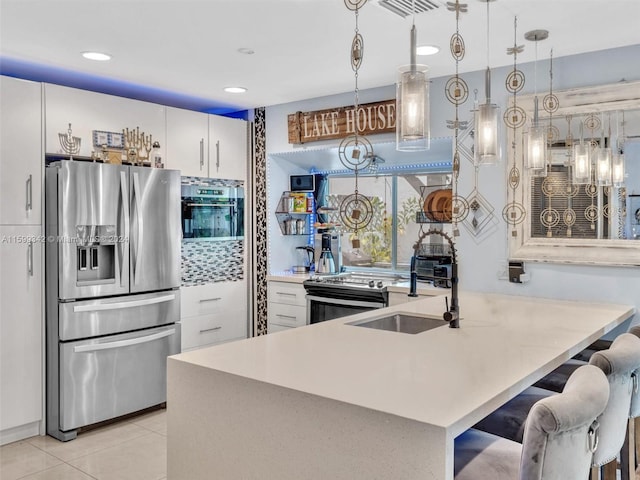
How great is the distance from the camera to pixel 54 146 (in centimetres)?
367

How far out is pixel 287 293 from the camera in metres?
4.77

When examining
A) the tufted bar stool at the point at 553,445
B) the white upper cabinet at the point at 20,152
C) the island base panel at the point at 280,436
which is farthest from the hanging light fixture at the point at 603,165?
the white upper cabinet at the point at 20,152

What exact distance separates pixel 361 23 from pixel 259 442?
2185mm

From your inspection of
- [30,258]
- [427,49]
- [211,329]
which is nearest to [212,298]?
[211,329]

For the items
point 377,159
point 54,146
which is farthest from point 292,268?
point 54,146

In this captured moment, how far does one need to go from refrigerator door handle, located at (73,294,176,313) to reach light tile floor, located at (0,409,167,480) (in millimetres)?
851

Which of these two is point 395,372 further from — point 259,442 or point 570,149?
point 570,149

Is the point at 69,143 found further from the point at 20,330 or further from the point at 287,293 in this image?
the point at 287,293

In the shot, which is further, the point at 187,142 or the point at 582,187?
the point at 187,142

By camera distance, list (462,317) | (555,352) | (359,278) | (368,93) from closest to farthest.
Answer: (555,352)
(462,317)
(368,93)
(359,278)

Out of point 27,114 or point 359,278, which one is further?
point 359,278

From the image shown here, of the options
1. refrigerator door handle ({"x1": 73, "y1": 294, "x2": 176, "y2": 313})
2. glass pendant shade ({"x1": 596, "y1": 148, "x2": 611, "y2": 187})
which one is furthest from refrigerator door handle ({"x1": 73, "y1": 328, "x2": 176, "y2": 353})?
glass pendant shade ({"x1": 596, "y1": 148, "x2": 611, "y2": 187})

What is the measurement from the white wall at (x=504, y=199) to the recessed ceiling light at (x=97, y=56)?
1949 millimetres

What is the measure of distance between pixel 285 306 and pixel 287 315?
0.08 m
